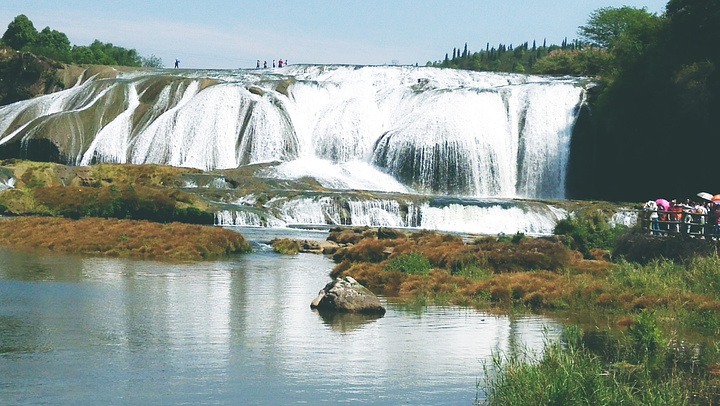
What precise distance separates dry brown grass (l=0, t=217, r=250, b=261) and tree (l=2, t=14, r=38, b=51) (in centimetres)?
9428

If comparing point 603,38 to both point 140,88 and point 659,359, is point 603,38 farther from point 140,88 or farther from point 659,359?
point 659,359

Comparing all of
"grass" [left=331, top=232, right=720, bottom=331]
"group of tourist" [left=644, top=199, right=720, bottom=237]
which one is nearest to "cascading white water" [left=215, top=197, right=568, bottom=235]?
"grass" [left=331, top=232, right=720, bottom=331]

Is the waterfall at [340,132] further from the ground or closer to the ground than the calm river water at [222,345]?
further from the ground

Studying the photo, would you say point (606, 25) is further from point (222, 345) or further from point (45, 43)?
point (222, 345)

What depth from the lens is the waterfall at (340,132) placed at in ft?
218

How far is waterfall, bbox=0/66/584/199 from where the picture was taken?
66562 mm

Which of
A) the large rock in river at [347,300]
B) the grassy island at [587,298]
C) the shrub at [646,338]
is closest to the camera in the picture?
the grassy island at [587,298]

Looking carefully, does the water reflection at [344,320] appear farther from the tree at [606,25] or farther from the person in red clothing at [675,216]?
the tree at [606,25]

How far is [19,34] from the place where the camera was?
12738 cm

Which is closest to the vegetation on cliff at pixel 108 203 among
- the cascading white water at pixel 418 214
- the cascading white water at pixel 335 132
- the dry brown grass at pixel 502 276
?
the cascading white water at pixel 418 214

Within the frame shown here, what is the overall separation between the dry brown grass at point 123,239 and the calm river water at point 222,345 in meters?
7.31

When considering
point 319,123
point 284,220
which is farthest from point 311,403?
point 319,123

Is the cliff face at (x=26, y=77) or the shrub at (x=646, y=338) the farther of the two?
the cliff face at (x=26, y=77)

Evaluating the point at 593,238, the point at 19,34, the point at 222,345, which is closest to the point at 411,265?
the point at 593,238
